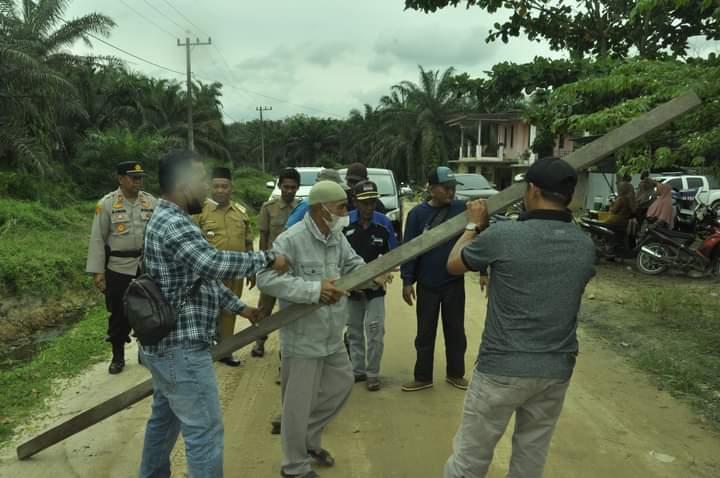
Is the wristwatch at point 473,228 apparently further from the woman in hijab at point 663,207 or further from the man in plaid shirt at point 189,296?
the woman in hijab at point 663,207

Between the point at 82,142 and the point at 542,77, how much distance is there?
19.6m

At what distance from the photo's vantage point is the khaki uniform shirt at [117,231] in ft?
17.3

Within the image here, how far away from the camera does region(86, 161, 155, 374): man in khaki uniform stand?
525 centimetres

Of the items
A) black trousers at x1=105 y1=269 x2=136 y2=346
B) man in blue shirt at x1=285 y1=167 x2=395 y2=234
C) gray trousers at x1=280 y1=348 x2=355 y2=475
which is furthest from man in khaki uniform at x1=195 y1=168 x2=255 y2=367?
gray trousers at x1=280 y1=348 x2=355 y2=475

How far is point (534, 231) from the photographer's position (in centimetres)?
254

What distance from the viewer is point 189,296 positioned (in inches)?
112

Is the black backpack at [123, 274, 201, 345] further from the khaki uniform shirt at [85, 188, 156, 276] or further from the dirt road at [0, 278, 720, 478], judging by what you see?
the khaki uniform shirt at [85, 188, 156, 276]

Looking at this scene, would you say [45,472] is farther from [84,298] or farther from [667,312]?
[667,312]

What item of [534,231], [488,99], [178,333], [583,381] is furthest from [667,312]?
[178,333]

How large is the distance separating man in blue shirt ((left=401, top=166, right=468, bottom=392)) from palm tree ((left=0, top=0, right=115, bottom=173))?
1382 centimetres

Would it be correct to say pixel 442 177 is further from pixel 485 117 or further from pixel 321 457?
pixel 485 117

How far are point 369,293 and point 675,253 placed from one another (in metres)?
7.57

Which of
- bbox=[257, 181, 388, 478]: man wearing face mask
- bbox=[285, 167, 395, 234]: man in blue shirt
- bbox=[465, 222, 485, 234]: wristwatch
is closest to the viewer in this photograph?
bbox=[465, 222, 485, 234]: wristwatch

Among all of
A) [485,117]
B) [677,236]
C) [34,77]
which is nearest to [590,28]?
[677,236]
